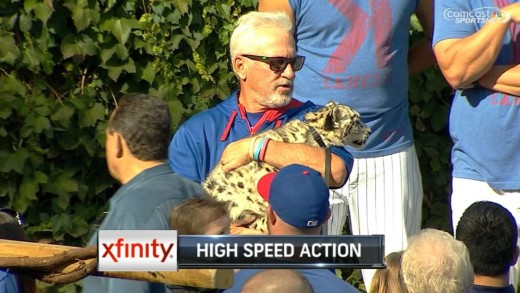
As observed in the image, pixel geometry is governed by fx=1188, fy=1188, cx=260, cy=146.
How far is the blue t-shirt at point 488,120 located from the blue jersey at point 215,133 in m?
0.84

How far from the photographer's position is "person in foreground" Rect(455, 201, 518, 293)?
176 inches

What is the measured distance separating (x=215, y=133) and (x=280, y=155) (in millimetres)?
382

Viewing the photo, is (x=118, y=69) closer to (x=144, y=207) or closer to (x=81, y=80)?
(x=81, y=80)

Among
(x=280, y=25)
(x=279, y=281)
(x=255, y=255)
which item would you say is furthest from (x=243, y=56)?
(x=255, y=255)

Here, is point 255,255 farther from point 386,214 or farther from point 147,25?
point 147,25

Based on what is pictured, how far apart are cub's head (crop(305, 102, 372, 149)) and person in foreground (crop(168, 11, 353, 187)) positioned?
0.05 metres

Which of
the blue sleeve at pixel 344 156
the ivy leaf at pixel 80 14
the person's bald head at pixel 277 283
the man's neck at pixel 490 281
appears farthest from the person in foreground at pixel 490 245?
the ivy leaf at pixel 80 14

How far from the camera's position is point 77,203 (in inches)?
256

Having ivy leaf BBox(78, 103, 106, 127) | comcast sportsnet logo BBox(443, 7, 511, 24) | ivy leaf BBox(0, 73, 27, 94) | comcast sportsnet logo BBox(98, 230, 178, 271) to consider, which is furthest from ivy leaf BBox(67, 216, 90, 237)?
comcast sportsnet logo BBox(98, 230, 178, 271)

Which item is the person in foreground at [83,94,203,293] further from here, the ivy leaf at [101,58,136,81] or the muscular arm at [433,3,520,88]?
the ivy leaf at [101,58,136,81]

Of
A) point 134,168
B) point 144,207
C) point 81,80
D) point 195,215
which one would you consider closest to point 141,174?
point 134,168

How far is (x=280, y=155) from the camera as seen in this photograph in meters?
4.59

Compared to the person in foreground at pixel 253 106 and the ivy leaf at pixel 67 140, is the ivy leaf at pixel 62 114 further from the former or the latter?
the person in foreground at pixel 253 106

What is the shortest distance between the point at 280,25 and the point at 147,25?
177 cm
